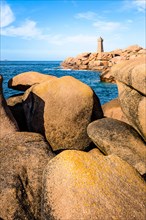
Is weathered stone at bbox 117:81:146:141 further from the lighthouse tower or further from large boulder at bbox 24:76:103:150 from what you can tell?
the lighthouse tower

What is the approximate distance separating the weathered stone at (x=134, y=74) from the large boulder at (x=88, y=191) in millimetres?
2735

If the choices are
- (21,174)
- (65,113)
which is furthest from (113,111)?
(21,174)

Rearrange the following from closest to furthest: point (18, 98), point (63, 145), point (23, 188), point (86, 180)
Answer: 1. point (86, 180)
2. point (23, 188)
3. point (63, 145)
4. point (18, 98)

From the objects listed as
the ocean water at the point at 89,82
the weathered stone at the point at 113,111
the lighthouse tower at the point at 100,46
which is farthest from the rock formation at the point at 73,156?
the lighthouse tower at the point at 100,46

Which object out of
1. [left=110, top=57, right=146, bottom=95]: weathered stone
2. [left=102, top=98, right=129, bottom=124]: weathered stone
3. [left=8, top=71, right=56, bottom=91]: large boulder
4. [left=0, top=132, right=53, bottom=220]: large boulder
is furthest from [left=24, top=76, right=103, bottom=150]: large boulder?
[left=0, top=132, right=53, bottom=220]: large boulder

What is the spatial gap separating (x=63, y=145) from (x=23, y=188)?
147 inches

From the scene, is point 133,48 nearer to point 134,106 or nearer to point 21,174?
point 134,106

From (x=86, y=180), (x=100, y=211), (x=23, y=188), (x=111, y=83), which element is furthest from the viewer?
(x=111, y=83)

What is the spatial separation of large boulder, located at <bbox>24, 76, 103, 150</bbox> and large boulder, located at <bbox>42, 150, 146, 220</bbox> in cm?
395

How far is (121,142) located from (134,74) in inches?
70.3

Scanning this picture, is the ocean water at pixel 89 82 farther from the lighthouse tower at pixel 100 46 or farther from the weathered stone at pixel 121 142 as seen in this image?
the lighthouse tower at pixel 100 46

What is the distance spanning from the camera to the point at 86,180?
13.3ft

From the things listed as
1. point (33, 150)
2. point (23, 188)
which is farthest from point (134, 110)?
point (23, 188)

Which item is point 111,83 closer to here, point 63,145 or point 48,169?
point 63,145
